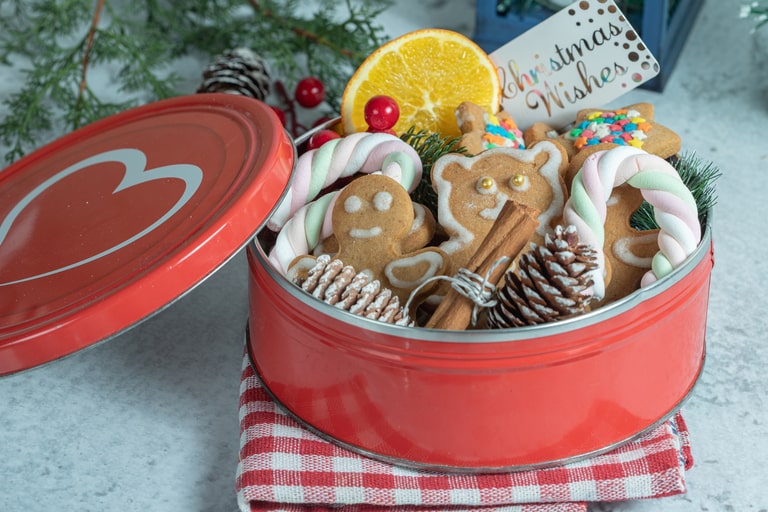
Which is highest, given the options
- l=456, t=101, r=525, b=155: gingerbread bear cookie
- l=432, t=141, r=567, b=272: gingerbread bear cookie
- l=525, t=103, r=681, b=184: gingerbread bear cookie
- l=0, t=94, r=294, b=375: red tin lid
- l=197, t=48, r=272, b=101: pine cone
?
l=0, t=94, r=294, b=375: red tin lid

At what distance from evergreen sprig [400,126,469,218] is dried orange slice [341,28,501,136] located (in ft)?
0.29

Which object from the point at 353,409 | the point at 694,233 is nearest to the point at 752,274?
the point at 694,233

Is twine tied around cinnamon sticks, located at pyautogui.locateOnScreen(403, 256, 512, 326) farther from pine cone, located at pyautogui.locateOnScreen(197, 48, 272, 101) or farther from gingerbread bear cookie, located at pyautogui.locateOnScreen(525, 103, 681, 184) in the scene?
pine cone, located at pyautogui.locateOnScreen(197, 48, 272, 101)

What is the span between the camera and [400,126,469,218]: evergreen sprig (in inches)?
45.8

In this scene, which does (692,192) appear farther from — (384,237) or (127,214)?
(127,214)

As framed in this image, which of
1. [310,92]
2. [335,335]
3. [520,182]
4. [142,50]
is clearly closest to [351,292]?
[335,335]

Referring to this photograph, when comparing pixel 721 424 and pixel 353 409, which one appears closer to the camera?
pixel 353 409

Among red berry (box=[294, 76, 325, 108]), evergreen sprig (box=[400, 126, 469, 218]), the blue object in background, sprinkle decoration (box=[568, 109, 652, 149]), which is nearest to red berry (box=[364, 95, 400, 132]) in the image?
evergreen sprig (box=[400, 126, 469, 218])

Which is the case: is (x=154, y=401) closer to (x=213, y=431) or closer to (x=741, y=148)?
(x=213, y=431)

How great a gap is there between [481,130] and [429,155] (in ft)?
0.27

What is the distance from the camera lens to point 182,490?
1047 millimetres

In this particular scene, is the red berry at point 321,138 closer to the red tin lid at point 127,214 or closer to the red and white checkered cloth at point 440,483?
the red tin lid at point 127,214

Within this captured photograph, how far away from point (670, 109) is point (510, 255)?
3.41ft

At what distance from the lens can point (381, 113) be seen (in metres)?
1.19
